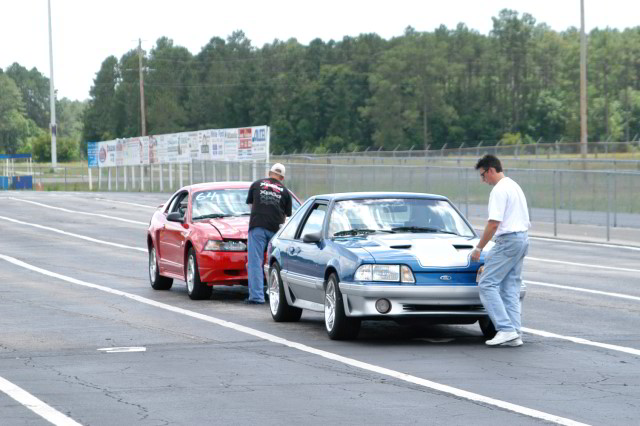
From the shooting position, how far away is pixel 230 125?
171 meters

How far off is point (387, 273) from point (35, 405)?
4.07 m

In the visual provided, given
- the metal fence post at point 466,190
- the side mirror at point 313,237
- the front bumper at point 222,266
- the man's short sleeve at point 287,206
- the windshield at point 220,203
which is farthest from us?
the metal fence post at point 466,190

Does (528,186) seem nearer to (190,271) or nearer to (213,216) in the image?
(213,216)

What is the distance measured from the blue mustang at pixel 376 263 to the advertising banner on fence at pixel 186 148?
40.8 meters

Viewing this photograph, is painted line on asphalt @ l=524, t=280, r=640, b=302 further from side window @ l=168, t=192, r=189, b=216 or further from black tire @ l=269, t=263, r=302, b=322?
side window @ l=168, t=192, r=189, b=216

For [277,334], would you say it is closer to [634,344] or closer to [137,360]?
[137,360]

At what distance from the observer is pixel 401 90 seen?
14262 cm

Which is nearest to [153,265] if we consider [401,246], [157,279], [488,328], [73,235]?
[157,279]

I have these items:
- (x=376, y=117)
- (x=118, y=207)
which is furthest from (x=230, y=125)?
(x=118, y=207)

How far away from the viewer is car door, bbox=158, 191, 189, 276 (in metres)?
17.5

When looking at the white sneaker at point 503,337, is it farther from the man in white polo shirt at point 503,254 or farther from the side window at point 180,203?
the side window at point 180,203

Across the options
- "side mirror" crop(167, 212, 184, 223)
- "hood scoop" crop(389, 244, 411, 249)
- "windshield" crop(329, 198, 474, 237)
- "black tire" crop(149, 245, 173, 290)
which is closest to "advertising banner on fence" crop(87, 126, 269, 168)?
Answer: "black tire" crop(149, 245, 173, 290)

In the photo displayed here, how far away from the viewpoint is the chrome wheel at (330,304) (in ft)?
40.7

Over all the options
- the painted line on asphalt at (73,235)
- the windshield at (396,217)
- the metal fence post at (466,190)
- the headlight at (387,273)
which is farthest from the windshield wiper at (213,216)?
the metal fence post at (466,190)
